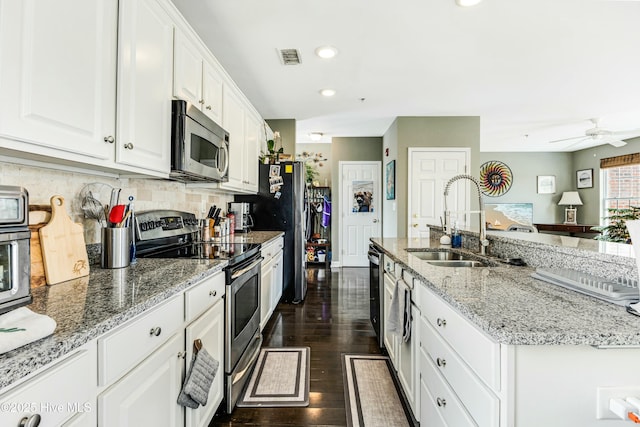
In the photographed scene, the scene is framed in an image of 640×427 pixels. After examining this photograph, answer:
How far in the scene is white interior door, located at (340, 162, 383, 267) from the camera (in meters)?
6.12

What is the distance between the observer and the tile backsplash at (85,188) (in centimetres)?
124

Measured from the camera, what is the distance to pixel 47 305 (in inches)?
36.4

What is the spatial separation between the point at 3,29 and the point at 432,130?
470 cm

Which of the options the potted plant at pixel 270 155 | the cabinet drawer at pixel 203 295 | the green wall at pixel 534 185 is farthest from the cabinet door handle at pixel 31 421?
the green wall at pixel 534 185

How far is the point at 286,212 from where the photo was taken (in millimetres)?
3748

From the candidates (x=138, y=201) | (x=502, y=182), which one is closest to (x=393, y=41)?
(x=138, y=201)

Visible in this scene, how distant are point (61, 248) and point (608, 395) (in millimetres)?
1805

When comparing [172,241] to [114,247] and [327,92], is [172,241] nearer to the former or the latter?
[114,247]

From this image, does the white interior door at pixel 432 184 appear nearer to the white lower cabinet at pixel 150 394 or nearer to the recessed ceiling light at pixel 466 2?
the recessed ceiling light at pixel 466 2

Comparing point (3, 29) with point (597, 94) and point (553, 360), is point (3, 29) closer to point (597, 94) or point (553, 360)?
point (553, 360)

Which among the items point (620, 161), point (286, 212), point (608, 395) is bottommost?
point (608, 395)

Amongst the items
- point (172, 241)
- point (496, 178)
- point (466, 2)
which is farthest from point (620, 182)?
point (172, 241)

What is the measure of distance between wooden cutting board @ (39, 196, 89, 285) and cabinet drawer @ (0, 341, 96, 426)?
0.58 metres

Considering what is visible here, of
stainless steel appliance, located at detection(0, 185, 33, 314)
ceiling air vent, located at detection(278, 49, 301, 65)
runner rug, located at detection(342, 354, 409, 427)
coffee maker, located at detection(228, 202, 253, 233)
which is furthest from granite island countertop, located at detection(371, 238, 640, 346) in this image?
→ coffee maker, located at detection(228, 202, 253, 233)
